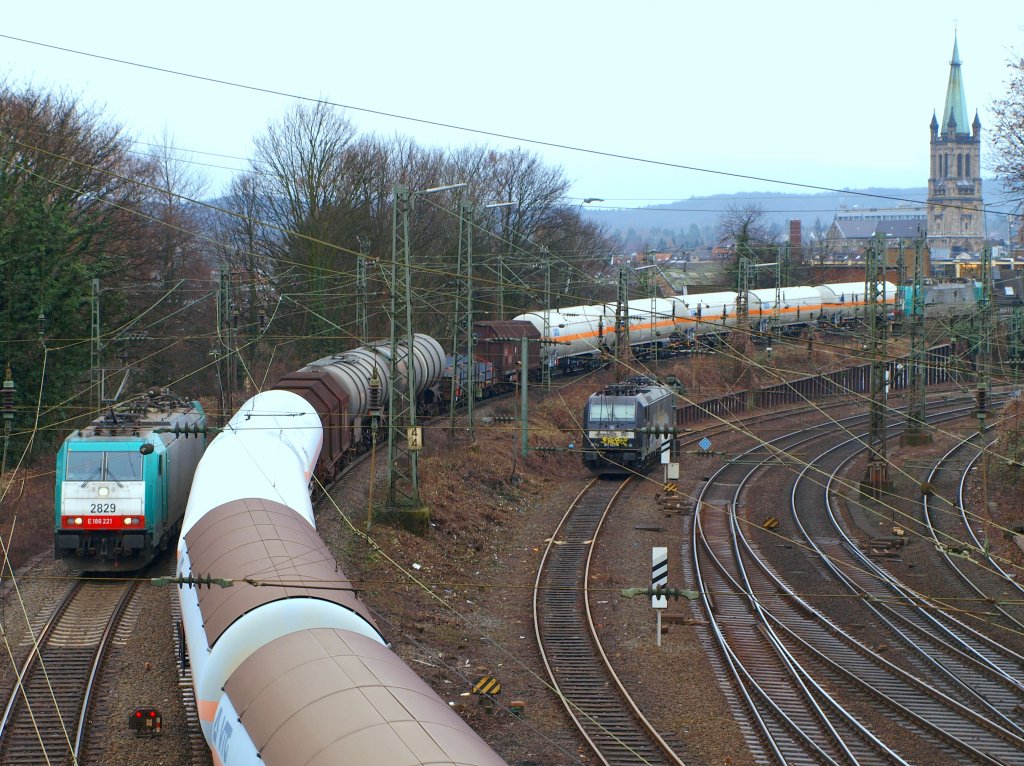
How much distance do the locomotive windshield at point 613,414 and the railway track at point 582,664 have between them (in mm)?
6111

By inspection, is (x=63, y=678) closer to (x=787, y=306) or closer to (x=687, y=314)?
(x=687, y=314)

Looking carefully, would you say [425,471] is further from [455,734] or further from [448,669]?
[455,734]

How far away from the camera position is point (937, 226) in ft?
646

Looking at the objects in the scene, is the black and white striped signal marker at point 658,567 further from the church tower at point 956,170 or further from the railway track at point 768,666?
the church tower at point 956,170

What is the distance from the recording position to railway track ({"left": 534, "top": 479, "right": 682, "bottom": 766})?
44.9 feet

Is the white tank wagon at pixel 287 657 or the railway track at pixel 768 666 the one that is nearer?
the white tank wagon at pixel 287 657

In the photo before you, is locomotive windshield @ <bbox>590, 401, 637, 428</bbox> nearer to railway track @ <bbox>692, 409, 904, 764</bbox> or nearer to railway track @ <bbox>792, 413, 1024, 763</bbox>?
railway track @ <bbox>692, 409, 904, 764</bbox>

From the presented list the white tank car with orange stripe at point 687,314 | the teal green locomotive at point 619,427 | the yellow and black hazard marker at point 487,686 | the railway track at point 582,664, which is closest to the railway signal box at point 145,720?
the yellow and black hazard marker at point 487,686

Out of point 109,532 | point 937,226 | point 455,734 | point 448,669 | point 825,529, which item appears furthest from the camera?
point 937,226

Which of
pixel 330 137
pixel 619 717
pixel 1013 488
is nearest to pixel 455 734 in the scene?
pixel 619 717

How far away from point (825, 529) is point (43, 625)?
18.7 metres

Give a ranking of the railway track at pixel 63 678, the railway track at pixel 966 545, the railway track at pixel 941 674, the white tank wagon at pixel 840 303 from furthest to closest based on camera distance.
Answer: the white tank wagon at pixel 840 303
the railway track at pixel 966 545
the railway track at pixel 941 674
the railway track at pixel 63 678

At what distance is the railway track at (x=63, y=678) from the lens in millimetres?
12586

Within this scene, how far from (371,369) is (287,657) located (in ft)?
80.2
